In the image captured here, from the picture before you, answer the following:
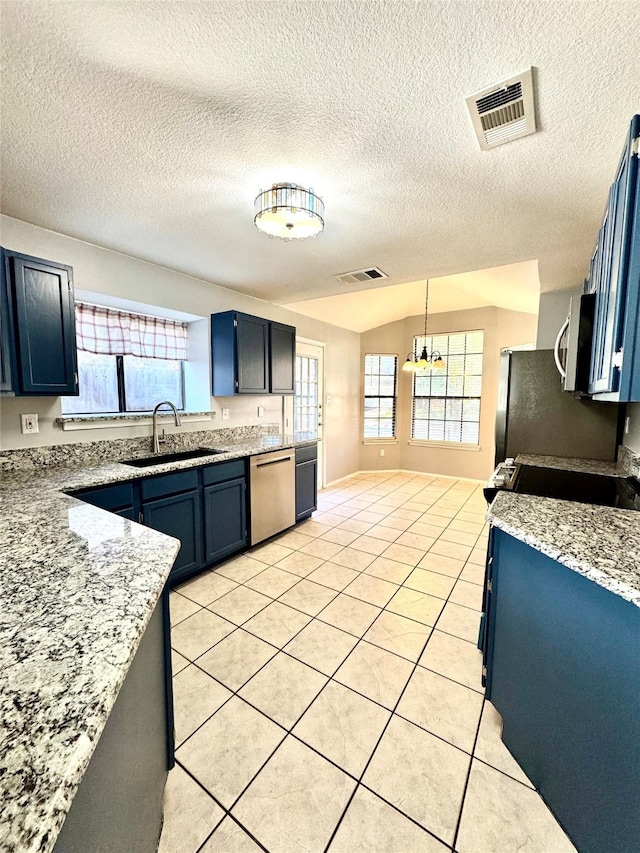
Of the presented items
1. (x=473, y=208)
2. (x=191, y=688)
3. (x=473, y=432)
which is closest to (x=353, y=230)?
(x=473, y=208)

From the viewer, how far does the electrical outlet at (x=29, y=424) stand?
2.19m

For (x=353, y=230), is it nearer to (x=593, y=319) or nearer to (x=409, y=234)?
(x=409, y=234)

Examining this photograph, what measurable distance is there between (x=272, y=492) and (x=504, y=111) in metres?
2.85

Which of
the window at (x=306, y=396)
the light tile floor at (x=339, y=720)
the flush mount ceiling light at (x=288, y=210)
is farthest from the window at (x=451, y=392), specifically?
the flush mount ceiling light at (x=288, y=210)

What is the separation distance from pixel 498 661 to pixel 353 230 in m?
2.40

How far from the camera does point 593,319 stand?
1.78m

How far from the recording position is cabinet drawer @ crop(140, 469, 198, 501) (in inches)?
89.3

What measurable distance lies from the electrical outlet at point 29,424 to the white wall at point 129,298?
0.03 meters

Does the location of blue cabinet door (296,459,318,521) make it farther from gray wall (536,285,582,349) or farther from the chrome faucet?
gray wall (536,285,582,349)

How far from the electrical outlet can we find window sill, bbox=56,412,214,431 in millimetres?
124

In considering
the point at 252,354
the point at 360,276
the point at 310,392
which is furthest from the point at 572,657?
the point at 310,392

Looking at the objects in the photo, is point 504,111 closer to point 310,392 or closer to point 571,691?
point 571,691

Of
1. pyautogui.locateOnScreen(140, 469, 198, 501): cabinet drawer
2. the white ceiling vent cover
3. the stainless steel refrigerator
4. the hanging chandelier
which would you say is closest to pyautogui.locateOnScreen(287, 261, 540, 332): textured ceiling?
the hanging chandelier

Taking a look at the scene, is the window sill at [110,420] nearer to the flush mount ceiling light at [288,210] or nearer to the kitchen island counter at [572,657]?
the flush mount ceiling light at [288,210]
